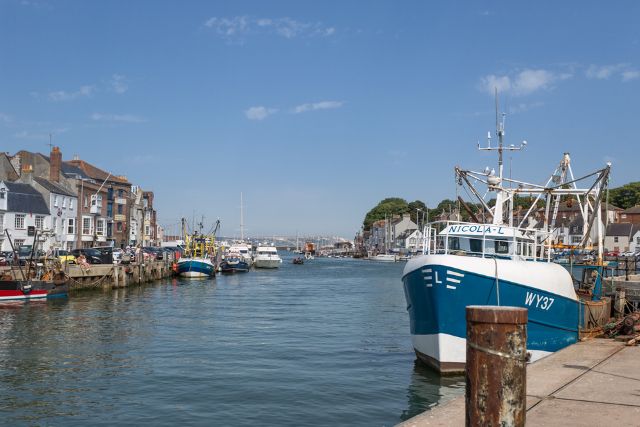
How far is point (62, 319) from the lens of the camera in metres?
31.7

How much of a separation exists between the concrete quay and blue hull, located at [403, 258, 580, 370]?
256 cm

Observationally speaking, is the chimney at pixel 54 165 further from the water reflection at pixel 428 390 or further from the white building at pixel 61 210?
the water reflection at pixel 428 390

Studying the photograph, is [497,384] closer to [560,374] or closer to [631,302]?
[560,374]

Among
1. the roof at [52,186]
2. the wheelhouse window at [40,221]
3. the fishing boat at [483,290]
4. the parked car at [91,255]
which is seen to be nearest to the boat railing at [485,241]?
the fishing boat at [483,290]

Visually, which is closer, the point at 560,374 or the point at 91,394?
the point at 560,374

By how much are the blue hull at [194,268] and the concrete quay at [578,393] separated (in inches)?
2321

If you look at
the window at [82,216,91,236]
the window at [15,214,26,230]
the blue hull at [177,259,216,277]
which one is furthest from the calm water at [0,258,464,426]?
the window at [82,216,91,236]

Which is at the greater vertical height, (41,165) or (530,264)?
(41,165)

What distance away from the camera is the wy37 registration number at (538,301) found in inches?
698

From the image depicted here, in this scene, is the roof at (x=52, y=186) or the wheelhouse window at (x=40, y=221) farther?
the roof at (x=52, y=186)

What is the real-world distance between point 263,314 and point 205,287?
2390cm

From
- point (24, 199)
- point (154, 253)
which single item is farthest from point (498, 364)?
point (154, 253)

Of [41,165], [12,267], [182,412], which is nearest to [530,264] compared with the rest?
[182,412]

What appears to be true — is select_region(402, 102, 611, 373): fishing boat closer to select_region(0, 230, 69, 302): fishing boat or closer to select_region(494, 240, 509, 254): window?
select_region(494, 240, 509, 254): window
